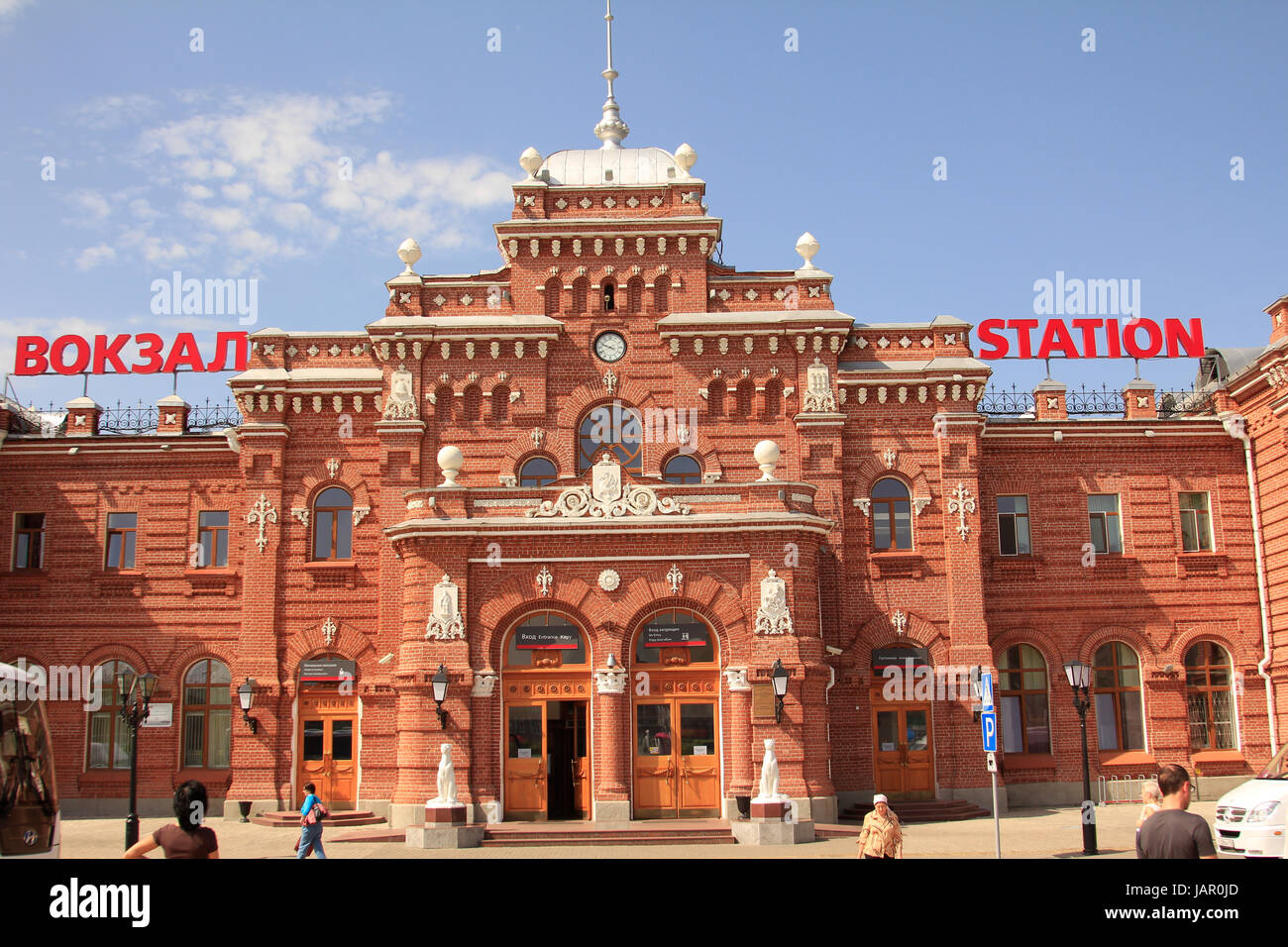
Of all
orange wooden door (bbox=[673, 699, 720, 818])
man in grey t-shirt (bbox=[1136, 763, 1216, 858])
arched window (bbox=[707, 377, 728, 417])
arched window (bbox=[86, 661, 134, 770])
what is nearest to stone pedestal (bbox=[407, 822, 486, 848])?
orange wooden door (bbox=[673, 699, 720, 818])

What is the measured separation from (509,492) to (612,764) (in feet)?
21.2

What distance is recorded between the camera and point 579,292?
3014 centimetres

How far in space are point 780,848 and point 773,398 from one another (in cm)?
1183

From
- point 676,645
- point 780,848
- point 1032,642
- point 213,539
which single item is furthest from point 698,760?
point 213,539

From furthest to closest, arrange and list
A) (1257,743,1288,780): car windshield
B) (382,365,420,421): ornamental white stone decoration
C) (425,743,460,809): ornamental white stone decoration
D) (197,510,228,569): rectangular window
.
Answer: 1. (197,510,228,569): rectangular window
2. (382,365,420,421): ornamental white stone decoration
3. (425,743,460,809): ornamental white stone decoration
4. (1257,743,1288,780): car windshield

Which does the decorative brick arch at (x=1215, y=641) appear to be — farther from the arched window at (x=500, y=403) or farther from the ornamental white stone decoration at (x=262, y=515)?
the ornamental white stone decoration at (x=262, y=515)

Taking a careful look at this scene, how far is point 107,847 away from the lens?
76.3ft

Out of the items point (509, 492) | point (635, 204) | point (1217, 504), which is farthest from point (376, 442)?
point (1217, 504)

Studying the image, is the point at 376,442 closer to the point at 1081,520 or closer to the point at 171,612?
the point at 171,612

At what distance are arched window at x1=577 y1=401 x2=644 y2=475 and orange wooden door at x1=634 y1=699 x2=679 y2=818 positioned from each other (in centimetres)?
648

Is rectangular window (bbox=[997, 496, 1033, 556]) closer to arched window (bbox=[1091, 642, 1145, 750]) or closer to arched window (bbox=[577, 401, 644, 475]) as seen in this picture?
arched window (bbox=[1091, 642, 1145, 750])

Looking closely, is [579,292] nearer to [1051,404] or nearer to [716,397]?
[716,397]

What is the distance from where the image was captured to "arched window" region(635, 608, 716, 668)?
2572 centimetres
